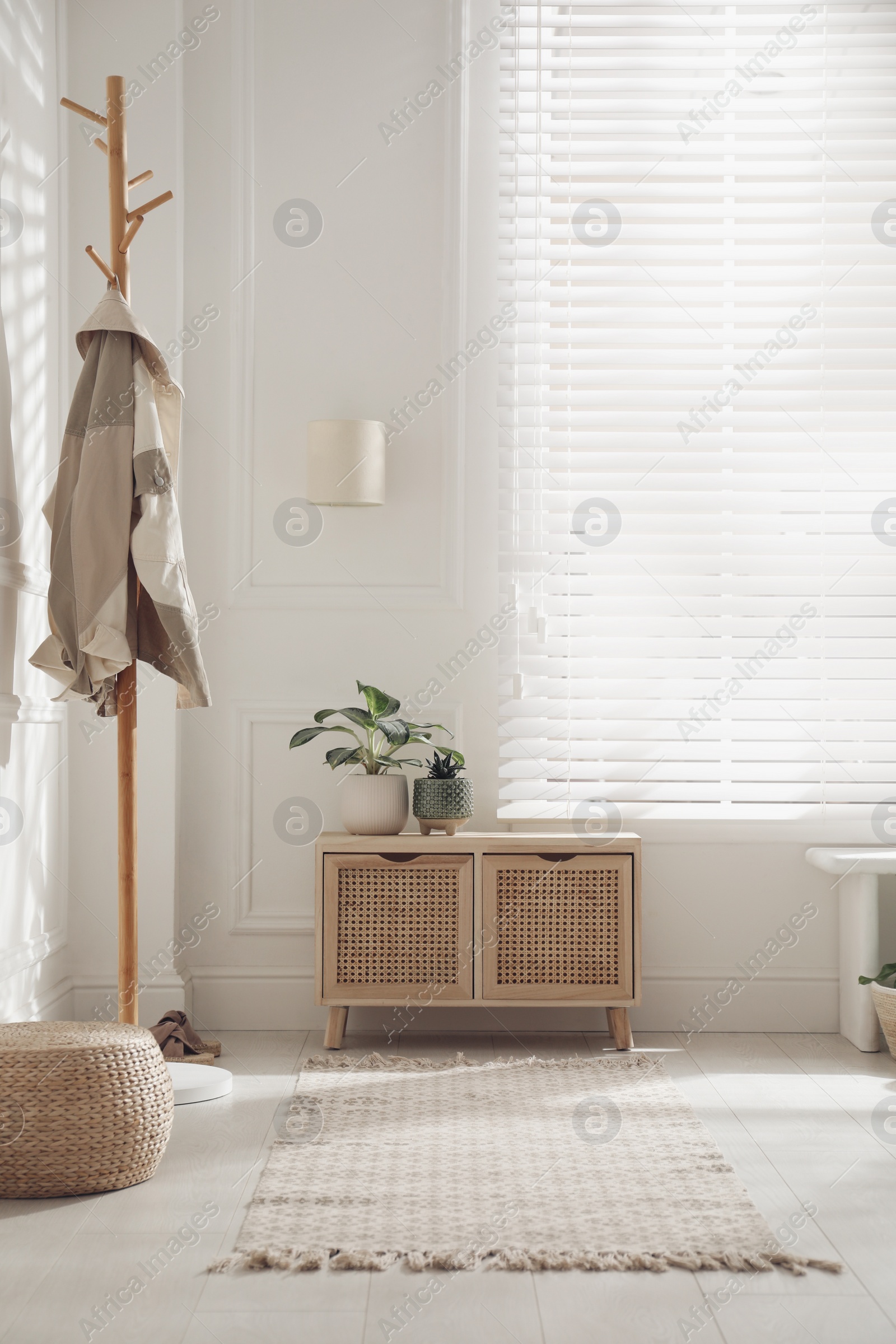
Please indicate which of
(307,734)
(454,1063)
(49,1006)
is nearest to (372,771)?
(307,734)

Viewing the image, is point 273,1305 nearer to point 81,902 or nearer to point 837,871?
point 81,902

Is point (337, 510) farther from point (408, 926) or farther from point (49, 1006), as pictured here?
point (49, 1006)

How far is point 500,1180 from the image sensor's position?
2051mm

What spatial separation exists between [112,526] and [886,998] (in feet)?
7.31

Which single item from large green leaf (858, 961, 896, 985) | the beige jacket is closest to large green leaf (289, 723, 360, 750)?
the beige jacket

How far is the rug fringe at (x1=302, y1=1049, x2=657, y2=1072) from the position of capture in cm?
280

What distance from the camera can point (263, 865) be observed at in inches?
127

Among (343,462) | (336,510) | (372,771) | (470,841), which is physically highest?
(343,462)

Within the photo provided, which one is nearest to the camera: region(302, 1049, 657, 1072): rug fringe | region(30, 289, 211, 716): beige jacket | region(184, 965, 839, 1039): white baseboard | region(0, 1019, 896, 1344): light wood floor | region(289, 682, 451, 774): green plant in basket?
region(0, 1019, 896, 1344): light wood floor

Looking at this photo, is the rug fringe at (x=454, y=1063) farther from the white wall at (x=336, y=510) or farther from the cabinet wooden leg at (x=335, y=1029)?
the white wall at (x=336, y=510)

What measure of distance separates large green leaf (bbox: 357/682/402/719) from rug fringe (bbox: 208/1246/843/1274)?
4.64 ft

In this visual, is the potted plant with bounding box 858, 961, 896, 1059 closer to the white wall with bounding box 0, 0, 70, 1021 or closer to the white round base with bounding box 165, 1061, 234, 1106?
the white round base with bounding box 165, 1061, 234, 1106

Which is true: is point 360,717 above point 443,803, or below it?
above

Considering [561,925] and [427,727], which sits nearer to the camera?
[561,925]
